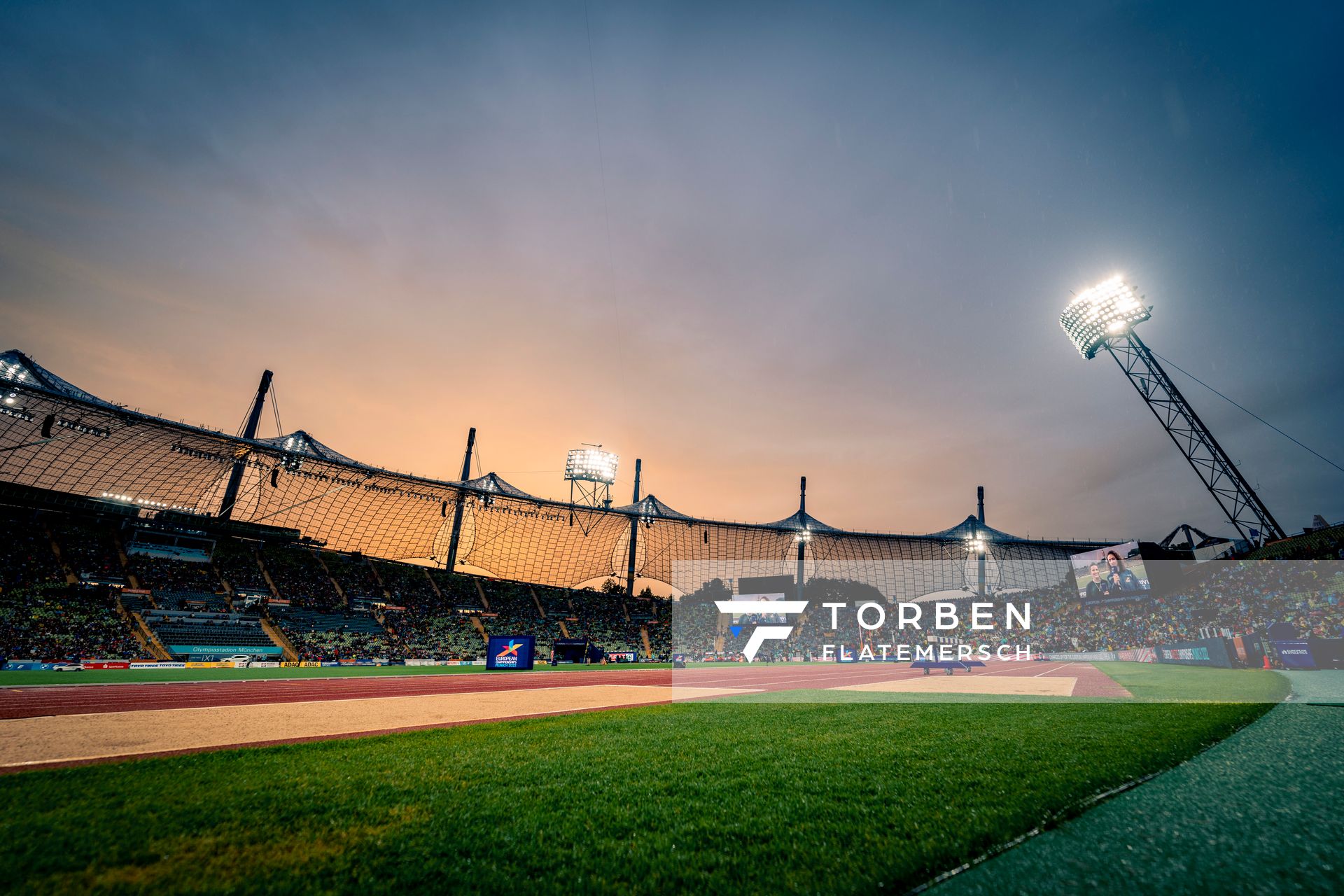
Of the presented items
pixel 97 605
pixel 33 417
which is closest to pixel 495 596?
pixel 97 605

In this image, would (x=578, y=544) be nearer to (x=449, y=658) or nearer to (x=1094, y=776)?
(x=449, y=658)

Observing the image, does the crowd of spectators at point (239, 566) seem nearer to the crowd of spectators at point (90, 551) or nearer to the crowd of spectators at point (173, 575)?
the crowd of spectators at point (173, 575)

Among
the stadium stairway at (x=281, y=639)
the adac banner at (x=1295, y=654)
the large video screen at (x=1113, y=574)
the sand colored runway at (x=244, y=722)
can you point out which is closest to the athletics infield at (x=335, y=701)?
the sand colored runway at (x=244, y=722)

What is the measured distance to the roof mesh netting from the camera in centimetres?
3350

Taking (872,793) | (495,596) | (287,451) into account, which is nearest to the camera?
(872,793)

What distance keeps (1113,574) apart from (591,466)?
4755 centimetres

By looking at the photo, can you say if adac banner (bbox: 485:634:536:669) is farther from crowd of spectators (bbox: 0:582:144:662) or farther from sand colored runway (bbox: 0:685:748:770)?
crowd of spectators (bbox: 0:582:144:662)

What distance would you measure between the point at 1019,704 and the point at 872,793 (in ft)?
31.9

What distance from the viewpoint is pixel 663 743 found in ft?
24.2

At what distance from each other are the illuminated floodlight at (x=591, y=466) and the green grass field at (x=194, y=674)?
1142 inches

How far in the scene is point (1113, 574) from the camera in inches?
1515

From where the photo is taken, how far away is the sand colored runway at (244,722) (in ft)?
22.8

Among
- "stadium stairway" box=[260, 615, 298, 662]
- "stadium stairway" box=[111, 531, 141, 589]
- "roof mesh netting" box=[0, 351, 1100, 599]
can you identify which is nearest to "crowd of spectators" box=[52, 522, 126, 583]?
"stadium stairway" box=[111, 531, 141, 589]

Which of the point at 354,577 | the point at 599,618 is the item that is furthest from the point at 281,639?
the point at 599,618
